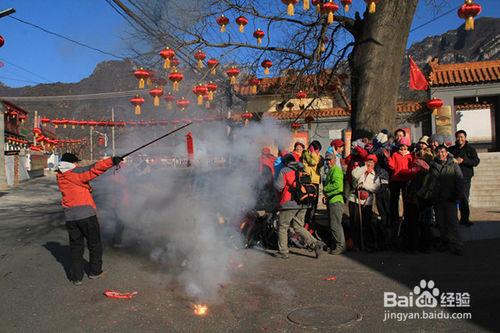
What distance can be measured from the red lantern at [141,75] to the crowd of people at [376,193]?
5.02 meters

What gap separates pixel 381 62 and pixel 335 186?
133 inches

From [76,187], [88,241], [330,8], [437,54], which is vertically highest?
[437,54]

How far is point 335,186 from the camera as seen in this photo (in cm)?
738

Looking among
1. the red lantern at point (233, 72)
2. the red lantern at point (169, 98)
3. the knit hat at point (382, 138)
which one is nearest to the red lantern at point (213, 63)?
the red lantern at point (233, 72)

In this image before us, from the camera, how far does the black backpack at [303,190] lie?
7.12 metres

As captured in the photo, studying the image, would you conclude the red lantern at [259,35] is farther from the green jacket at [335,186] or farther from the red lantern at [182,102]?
the green jacket at [335,186]

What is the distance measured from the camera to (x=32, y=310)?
497 cm

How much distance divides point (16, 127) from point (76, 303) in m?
43.9

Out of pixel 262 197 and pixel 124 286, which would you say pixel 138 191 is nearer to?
pixel 262 197

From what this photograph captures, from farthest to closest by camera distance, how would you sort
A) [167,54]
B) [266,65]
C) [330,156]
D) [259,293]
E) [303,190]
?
1. [266,65]
2. [167,54]
3. [330,156]
4. [303,190]
5. [259,293]

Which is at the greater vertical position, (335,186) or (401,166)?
(401,166)

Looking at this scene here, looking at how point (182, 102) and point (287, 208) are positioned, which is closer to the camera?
point (287, 208)

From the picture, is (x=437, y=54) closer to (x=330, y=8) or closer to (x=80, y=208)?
(x=330, y=8)

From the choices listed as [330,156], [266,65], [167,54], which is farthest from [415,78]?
[330,156]
